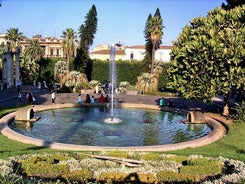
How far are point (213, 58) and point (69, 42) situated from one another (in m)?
28.9

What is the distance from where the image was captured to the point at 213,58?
1911 cm

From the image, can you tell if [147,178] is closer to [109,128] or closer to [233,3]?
[109,128]

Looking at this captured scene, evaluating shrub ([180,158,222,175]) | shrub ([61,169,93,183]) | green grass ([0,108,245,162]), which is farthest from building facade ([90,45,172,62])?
shrub ([61,169,93,183])

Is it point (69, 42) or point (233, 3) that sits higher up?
point (233, 3)

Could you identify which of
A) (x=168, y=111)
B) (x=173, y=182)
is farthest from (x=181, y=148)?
(x=168, y=111)

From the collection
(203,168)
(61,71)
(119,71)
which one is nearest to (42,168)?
(203,168)

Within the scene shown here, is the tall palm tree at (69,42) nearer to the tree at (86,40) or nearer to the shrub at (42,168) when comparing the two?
the tree at (86,40)

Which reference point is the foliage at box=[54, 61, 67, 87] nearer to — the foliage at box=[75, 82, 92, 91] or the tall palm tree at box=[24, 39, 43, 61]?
the foliage at box=[75, 82, 92, 91]

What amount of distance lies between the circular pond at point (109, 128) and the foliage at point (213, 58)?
2.32 m

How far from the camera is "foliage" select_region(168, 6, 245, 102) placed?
18766mm

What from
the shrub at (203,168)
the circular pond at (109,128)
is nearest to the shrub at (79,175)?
the shrub at (203,168)

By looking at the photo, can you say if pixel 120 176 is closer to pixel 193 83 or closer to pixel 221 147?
pixel 221 147

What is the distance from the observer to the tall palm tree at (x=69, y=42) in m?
44.9

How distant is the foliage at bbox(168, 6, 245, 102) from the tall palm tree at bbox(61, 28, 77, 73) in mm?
26549
